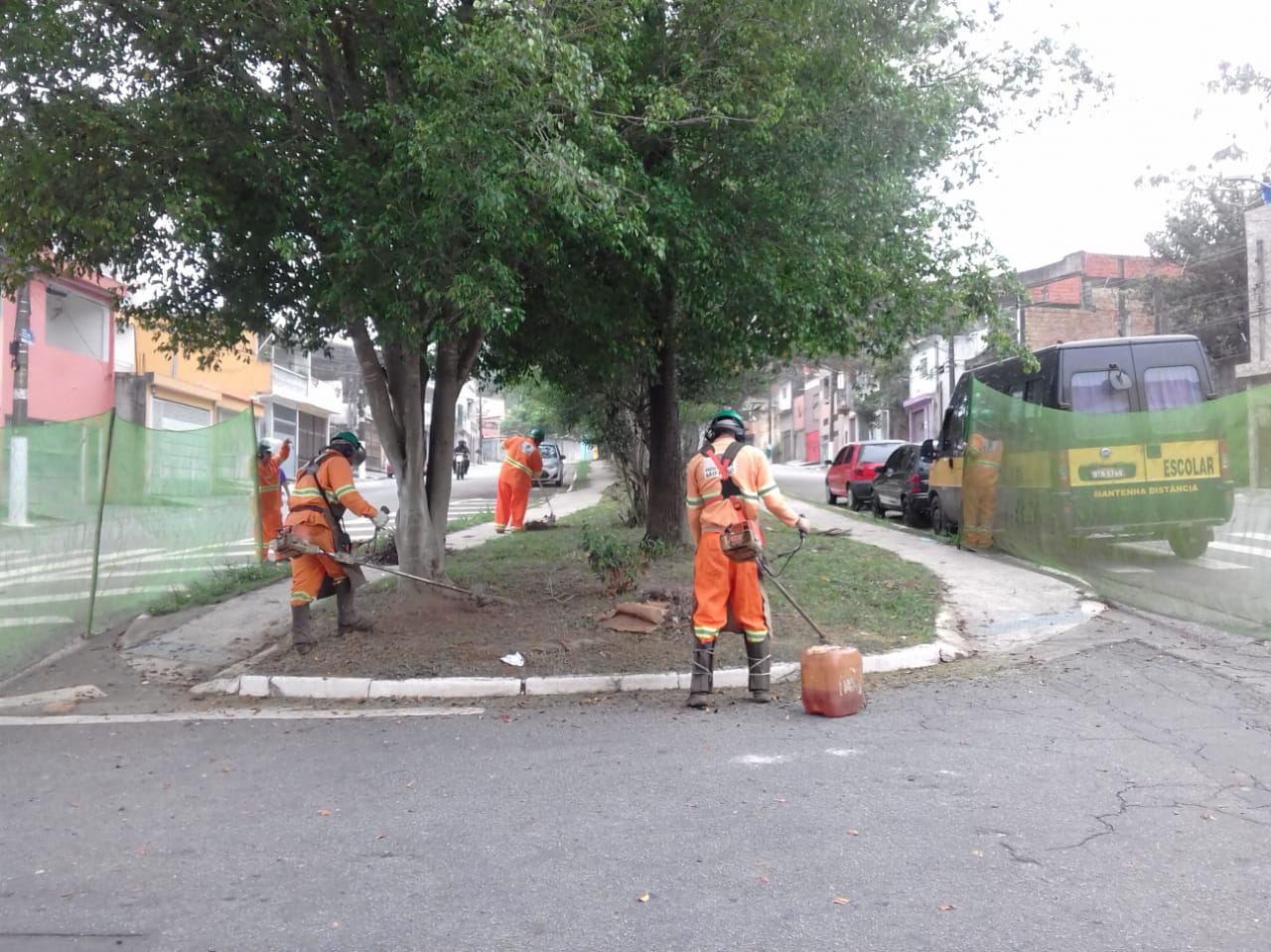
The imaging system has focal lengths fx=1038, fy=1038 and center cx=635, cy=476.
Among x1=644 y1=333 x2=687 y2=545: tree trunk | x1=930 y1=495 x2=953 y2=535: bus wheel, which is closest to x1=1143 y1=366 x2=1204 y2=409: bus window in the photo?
x1=930 y1=495 x2=953 y2=535: bus wheel

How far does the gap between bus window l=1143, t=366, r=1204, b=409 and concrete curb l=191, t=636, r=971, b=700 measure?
5315 millimetres

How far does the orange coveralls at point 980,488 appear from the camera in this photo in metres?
11.6

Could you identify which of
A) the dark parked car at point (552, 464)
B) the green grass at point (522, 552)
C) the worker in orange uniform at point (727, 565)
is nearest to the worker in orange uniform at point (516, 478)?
the green grass at point (522, 552)

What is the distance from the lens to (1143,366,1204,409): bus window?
34.2 feet

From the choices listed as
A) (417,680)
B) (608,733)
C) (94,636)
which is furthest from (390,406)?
(608,733)

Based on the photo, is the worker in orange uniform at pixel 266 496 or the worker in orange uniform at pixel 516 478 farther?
the worker in orange uniform at pixel 516 478

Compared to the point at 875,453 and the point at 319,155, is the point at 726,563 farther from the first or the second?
the point at 875,453

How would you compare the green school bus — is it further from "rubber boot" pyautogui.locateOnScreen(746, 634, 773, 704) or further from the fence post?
the fence post

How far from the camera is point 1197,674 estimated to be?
22.0 feet

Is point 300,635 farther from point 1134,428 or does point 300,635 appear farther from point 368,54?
point 1134,428

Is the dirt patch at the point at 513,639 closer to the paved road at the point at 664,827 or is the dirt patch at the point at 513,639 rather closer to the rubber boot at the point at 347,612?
the rubber boot at the point at 347,612

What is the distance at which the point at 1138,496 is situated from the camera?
30.0 ft

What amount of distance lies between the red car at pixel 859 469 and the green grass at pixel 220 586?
1203cm

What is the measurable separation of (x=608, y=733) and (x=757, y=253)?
156 inches
